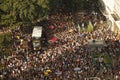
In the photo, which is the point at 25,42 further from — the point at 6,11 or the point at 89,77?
the point at 89,77

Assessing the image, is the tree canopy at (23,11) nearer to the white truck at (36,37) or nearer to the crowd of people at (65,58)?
the white truck at (36,37)

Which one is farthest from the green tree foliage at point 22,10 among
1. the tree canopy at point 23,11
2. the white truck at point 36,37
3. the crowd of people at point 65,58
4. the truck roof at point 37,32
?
the crowd of people at point 65,58

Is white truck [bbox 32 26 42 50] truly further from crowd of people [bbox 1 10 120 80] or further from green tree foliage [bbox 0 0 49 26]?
green tree foliage [bbox 0 0 49 26]

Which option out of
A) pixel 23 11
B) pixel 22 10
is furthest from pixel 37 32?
pixel 22 10

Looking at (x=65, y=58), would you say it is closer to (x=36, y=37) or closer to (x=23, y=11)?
(x=36, y=37)

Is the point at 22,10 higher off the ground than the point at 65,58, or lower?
higher

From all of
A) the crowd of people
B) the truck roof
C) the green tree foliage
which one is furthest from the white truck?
the green tree foliage
